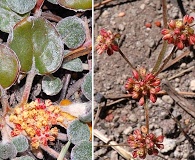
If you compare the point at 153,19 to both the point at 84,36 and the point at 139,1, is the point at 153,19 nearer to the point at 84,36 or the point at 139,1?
the point at 139,1

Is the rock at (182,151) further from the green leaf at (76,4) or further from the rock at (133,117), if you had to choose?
the green leaf at (76,4)

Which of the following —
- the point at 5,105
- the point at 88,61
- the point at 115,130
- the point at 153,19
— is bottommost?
the point at 115,130

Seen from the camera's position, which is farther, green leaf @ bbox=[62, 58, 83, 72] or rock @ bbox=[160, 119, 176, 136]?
rock @ bbox=[160, 119, 176, 136]

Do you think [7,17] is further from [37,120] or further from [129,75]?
[129,75]

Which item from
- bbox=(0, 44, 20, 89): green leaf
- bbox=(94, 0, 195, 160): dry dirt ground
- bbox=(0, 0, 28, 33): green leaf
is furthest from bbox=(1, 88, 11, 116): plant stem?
bbox=(94, 0, 195, 160): dry dirt ground

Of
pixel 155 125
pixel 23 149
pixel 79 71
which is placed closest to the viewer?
pixel 23 149

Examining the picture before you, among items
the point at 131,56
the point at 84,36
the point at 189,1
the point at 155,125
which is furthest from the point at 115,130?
the point at 189,1

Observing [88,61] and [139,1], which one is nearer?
[88,61]

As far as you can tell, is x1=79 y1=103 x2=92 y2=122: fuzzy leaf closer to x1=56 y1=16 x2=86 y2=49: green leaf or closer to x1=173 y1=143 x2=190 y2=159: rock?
x1=56 y1=16 x2=86 y2=49: green leaf
